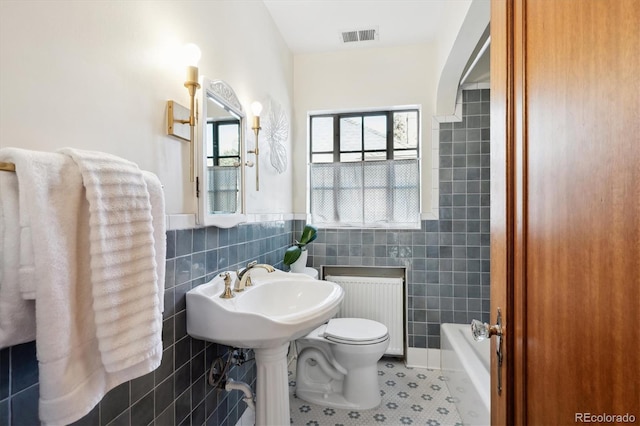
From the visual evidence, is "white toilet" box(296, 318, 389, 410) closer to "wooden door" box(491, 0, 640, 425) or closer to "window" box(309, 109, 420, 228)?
"window" box(309, 109, 420, 228)

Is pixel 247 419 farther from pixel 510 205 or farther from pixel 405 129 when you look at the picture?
pixel 405 129

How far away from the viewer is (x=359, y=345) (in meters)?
1.92

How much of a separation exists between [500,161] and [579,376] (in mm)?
469

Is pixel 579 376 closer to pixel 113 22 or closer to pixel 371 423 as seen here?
pixel 113 22

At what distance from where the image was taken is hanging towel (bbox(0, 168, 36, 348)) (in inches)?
21.0

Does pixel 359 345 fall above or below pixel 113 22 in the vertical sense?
below

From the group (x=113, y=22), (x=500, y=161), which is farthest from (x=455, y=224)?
(x=113, y=22)

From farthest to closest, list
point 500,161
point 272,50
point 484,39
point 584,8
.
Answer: point 272,50, point 484,39, point 500,161, point 584,8

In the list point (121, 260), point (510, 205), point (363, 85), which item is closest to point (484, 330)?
point (510, 205)

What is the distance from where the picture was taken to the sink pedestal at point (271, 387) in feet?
4.48

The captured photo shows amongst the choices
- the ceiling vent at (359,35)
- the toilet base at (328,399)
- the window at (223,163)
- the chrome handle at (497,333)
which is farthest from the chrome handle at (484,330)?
the ceiling vent at (359,35)

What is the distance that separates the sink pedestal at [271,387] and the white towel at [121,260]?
2.45 ft

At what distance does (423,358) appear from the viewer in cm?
253

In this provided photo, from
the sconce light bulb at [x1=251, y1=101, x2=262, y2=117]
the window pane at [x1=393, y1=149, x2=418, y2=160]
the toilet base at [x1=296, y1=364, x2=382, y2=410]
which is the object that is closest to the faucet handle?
the sconce light bulb at [x1=251, y1=101, x2=262, y2=117]
